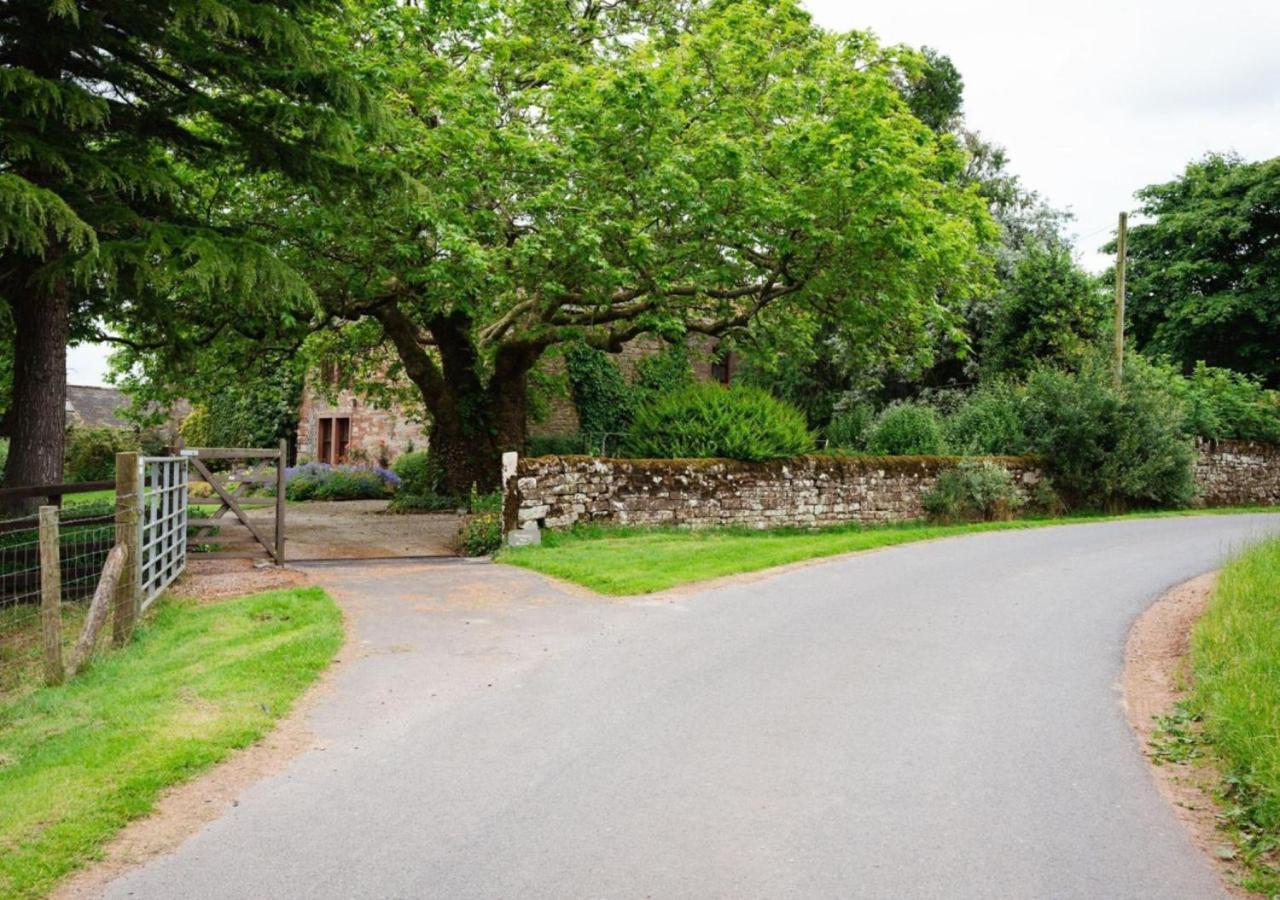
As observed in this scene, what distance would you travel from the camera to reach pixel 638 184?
49.7 feet

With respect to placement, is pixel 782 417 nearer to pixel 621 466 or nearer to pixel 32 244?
pixel 621 466

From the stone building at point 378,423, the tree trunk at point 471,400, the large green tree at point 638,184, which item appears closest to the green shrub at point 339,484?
the stone building at point 378,423

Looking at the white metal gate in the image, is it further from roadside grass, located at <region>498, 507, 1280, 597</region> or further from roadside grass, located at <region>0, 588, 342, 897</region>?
roadside grass, located at <region>498, 507, 1280, 597</region>

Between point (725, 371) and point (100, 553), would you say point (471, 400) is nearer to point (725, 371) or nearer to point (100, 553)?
point (100, 553)

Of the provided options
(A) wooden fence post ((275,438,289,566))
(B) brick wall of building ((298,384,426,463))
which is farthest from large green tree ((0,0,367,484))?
(B) brick wall of building ((298,384,426,463))

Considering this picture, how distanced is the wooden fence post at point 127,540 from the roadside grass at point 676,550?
5.00 meters

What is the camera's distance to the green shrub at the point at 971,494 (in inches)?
774

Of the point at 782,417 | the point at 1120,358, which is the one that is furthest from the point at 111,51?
the point at 1120,358

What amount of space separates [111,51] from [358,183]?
3203mm

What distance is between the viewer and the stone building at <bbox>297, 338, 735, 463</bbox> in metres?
29.4

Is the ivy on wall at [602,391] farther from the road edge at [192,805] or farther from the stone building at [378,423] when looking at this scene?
the road edge at [192,805]

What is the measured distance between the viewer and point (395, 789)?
16.5 ft

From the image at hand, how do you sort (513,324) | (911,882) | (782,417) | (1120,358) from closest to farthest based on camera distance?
(911,882)
(782,417)
(513,324)
(1120,358)

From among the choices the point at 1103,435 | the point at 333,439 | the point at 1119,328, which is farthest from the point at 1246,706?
the point at 333,439
